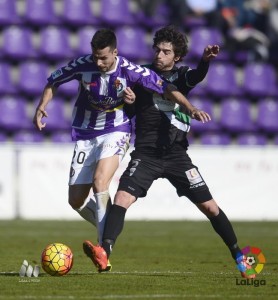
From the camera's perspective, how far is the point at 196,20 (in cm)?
2172

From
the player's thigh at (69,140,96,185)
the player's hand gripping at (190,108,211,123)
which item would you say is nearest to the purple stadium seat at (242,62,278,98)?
the player's thigh at (69,140,96,185)

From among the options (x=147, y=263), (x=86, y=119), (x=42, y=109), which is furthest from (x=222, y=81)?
(x=42, y=109)

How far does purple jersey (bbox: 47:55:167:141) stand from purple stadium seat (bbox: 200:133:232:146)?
11106 millimetres

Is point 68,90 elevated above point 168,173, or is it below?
below

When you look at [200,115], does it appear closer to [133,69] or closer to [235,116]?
[133,69]

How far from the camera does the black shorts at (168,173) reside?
848 cm

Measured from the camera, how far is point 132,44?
20656mm

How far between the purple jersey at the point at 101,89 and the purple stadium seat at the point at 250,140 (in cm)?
1154

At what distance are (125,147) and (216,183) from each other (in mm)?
8375

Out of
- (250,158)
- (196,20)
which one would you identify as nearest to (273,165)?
(250,158)

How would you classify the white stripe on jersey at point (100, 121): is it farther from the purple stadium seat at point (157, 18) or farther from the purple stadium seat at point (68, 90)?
the purple stadium seat at point (157, 18)

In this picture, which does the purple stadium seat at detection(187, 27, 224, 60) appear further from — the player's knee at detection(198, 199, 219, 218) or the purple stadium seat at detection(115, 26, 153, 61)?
the player's knee at detection(198, 199, 219, 218)

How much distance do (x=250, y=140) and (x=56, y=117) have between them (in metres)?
4.30

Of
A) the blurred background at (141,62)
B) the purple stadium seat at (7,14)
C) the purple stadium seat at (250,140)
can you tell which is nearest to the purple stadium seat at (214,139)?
the blurred background at (141,62)
